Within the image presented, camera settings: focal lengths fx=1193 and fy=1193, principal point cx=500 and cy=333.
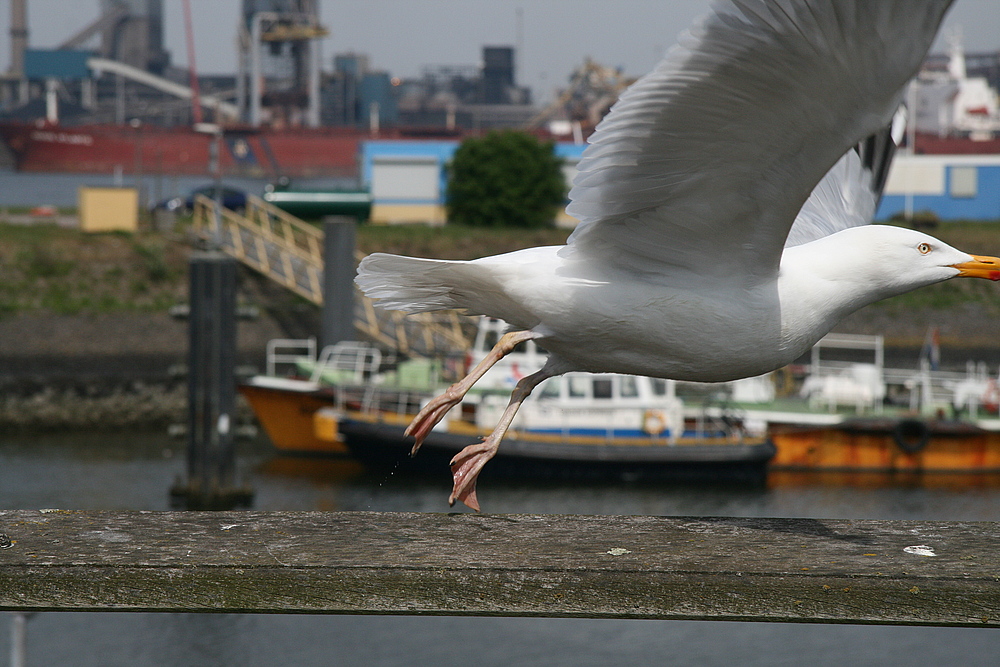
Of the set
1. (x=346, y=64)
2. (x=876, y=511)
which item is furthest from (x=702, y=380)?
(x=346, y=64)

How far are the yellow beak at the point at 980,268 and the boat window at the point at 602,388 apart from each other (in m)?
13.9

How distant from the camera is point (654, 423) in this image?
57.8 ft

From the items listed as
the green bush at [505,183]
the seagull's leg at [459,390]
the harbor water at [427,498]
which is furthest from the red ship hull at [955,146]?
the seagull's leg at [459,390]

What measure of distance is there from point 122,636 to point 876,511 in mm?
13685

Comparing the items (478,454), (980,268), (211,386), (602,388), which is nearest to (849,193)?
(980,268)

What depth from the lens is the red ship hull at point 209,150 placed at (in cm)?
7538

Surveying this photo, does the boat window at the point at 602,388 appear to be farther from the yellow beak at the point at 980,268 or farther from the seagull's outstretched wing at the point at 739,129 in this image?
the seagull's outstretched wing at the point at 739,129

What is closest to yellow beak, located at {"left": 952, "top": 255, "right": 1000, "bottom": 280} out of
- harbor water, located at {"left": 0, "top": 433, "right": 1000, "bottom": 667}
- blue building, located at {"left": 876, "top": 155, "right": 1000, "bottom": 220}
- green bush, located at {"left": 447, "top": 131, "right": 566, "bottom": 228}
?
harbor water, located at {"left": 0, "top": 433, "right": 1000, "bottom": 667}

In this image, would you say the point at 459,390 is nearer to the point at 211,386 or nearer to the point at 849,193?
the point at 849,193

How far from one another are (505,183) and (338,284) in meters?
14.1

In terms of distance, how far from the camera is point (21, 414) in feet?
69.2

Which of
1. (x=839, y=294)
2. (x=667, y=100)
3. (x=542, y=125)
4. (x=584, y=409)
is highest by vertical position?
(x=542, y=125)

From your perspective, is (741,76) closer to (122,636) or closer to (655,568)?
(655,568)

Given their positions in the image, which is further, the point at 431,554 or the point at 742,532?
the point at 742,532
